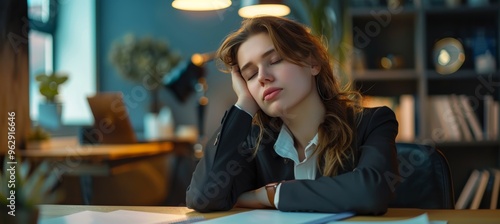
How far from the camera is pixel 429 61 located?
3.75 m

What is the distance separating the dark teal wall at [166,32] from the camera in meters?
6.00

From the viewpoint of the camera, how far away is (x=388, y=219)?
117 centimetres

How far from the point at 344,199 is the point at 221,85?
4758mm

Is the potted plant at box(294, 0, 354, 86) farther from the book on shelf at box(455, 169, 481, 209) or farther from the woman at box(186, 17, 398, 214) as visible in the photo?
the woman at box(186, 17, 398, 214)

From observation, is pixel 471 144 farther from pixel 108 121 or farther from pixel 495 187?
pixel 108 121

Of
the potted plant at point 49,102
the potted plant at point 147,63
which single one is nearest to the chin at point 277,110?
the potted plant at point 49,102

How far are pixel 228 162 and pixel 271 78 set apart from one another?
25 cm

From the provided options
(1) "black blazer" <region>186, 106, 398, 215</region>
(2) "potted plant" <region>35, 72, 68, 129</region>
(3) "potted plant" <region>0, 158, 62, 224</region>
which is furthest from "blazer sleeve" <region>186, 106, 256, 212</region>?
(2) "potted plant" <region>35, 72, 68, 129</region>

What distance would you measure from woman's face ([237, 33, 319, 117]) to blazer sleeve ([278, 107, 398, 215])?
195 millimetres

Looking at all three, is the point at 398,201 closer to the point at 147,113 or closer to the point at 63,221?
the point at 63,221

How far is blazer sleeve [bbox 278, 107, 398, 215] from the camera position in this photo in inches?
49.1

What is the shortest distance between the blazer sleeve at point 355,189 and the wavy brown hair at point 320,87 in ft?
0.25

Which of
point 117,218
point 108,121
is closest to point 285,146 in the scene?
point 117,218

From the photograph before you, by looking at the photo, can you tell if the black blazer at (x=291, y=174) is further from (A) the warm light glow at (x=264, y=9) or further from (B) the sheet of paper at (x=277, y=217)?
(A) the warm light glow at (x=264, y=9)
